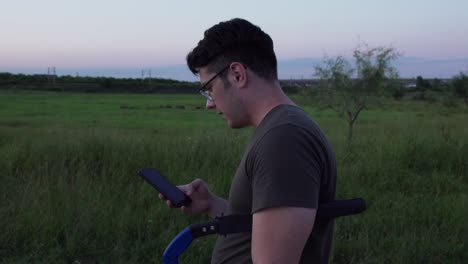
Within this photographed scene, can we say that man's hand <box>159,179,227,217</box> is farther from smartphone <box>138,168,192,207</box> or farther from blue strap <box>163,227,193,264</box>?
blue strap <box>163,227,193,264</box>

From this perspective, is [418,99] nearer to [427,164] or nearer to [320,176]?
[427,164]

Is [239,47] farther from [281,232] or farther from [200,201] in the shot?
[200,201]

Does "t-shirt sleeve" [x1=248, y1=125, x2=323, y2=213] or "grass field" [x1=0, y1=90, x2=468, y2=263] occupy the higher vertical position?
"t-shirt sleeve" [x1=248, y1=125, x2=323, y2=213]

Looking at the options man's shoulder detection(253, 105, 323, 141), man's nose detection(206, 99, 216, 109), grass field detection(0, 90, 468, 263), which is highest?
man's nose detection(206, 99, 216, 109)

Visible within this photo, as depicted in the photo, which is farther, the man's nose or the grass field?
the grass field

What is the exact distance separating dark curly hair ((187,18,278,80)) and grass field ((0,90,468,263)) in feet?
10.5

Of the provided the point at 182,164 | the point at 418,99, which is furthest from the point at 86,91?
the point at 182,164

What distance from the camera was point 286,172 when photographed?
4.75 ft

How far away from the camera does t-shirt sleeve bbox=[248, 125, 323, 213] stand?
1.45 metres

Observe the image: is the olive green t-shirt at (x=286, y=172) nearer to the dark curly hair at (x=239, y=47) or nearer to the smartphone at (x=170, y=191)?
the dark curly hair at (x=239, y=47)

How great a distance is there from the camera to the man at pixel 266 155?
4.80 ft

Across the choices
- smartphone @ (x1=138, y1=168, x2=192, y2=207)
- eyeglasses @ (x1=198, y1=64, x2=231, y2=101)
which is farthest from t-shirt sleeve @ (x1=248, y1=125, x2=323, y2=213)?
smartphone @ (x1=138, y1=168, x2=192, y2=207)

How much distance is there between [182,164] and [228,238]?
18.7 feet

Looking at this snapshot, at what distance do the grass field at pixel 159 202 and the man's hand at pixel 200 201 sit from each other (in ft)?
8.34
